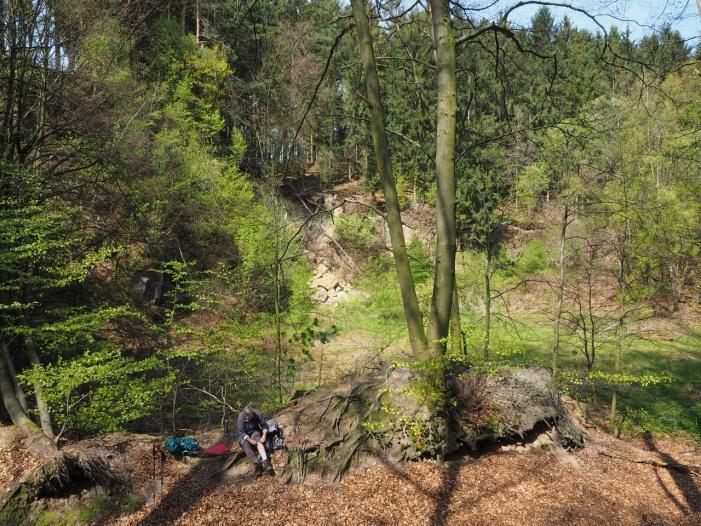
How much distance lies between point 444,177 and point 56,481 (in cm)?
619

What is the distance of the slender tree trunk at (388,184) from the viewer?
18.8 ft

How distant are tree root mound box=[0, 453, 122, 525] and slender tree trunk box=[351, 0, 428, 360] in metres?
4.45

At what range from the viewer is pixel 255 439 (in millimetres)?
6215

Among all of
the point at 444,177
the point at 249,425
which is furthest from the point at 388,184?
A: the point at 249,425

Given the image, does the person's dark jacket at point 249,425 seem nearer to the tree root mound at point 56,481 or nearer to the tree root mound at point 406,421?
the tree root mound at point 406,421

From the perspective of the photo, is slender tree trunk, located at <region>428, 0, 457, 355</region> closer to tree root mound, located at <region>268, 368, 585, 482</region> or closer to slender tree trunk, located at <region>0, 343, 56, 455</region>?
tree root mound, located at <region>268, 368, 585, 482</region>

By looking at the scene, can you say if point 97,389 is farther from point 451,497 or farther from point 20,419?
point 451,497

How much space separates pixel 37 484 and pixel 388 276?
49.3ft

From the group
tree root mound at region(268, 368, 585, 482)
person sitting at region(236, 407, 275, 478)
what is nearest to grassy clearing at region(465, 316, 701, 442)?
tree root mound at region(268, 368, 585, 482)

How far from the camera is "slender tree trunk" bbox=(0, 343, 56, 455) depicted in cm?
736

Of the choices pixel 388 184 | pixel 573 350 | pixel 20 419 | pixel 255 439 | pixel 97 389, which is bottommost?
pixel 573 350

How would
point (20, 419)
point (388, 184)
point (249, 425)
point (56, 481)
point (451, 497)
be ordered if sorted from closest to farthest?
point (56, 481) < point (451, 497) < point (388, 184) < point (249, 425) < point (20, 419)

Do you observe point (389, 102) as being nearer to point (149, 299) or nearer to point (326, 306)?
point (326, 306)

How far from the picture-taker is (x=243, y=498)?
18.4ft
